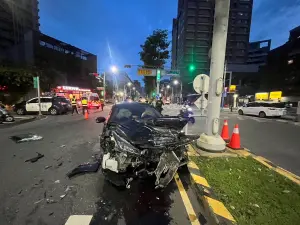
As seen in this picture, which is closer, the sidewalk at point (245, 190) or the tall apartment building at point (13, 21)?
the sidewalk at point (245, 190)

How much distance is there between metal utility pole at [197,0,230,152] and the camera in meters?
4.85

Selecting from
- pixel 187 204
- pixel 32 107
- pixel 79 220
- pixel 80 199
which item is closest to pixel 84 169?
pixel 80 199

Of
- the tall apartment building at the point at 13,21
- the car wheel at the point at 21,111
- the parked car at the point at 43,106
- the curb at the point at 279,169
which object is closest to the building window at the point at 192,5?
the tall apartment building at the point at 13,21

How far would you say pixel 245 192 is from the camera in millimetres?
3107

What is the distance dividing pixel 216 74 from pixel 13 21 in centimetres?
5906

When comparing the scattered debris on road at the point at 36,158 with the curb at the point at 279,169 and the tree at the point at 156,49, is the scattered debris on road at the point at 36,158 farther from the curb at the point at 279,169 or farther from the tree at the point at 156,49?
the tree at the point at 156,49

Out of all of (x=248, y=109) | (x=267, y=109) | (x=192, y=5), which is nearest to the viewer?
(x=267, y=109)

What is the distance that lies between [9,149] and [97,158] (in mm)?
3408

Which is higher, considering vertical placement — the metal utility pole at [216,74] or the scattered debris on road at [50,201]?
the metal utility pole at [216,74]

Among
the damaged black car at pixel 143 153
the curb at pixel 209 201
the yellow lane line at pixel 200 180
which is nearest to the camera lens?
the curb at pixel 209 201

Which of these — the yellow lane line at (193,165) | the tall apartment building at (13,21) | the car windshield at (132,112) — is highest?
the tall apartment building at (13,21)

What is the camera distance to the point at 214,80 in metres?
5.03

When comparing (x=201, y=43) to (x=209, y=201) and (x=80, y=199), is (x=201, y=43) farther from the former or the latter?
(x=80, y=199)

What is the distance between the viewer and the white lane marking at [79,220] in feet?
8.28
